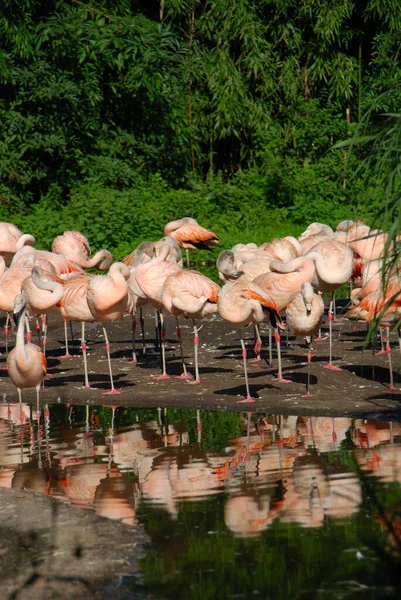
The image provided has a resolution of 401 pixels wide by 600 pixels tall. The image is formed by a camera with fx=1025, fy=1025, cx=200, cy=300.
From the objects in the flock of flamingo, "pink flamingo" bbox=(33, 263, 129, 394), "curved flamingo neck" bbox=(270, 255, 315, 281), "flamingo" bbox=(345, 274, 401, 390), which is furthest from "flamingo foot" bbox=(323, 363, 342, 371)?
"pink flamingo" bbox=(33, 263, 129, 394)

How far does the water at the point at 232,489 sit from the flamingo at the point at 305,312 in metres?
0.90

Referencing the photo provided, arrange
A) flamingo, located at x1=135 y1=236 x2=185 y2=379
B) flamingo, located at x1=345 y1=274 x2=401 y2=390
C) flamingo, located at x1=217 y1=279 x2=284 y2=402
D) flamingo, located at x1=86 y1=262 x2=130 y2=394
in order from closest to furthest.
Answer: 1. flamingo, located at x1=345 y1=274 x2=401 y2=390
2. flamingo, located at x1=217 y1=279 x2=284 y2=402
3. flamingo, located at x1=86 y1=262 x2=130 y2=394
4. flamingo, located at x1=135 y1=236 x2=185 y2=379

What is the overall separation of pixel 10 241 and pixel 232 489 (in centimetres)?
775

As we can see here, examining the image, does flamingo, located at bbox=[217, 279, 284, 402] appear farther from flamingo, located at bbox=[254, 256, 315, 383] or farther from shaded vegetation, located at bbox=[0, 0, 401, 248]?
shaded vegetation, located at bbox=[0, 0, 401, 248]

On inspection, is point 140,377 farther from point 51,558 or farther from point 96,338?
point 51,558

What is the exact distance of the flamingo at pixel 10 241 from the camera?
39.3ft

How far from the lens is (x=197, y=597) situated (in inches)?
143

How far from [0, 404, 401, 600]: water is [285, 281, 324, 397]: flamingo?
90 cm

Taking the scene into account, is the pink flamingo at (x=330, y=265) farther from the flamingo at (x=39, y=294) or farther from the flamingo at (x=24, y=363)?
the flamingo at (x=24, y=363)

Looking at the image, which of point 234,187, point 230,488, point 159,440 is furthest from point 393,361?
point 234,187

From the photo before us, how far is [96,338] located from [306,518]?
691 cm

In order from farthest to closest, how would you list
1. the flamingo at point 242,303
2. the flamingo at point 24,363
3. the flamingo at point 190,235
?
the flamingo at point 190,235, the flamingo at point 242,303, the flamingo at point 24,363

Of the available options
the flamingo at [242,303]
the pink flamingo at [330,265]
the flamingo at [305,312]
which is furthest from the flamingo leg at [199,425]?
the pink flamingo at [330,265]

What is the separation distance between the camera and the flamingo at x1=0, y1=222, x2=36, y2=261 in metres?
12.0
